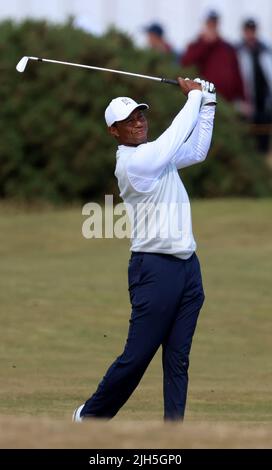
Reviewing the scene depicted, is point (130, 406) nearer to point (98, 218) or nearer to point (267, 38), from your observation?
point (98, 218)

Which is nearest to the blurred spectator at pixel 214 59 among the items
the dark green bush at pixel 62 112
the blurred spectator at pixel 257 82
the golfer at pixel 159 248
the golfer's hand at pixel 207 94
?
the blurred spectator at pixel 257 82

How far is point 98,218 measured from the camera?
19.1 meters

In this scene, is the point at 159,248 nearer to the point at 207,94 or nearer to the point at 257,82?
the point at 207,94

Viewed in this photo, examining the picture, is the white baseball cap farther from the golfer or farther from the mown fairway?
the mown fairway

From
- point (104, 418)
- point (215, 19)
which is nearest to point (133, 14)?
point (215, 19)

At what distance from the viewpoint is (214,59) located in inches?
856

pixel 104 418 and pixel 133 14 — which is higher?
pixel 133 14

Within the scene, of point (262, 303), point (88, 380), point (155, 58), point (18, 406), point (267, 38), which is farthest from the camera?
point (267, 38)

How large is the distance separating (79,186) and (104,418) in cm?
1132

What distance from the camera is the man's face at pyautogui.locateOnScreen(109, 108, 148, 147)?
8.94m
